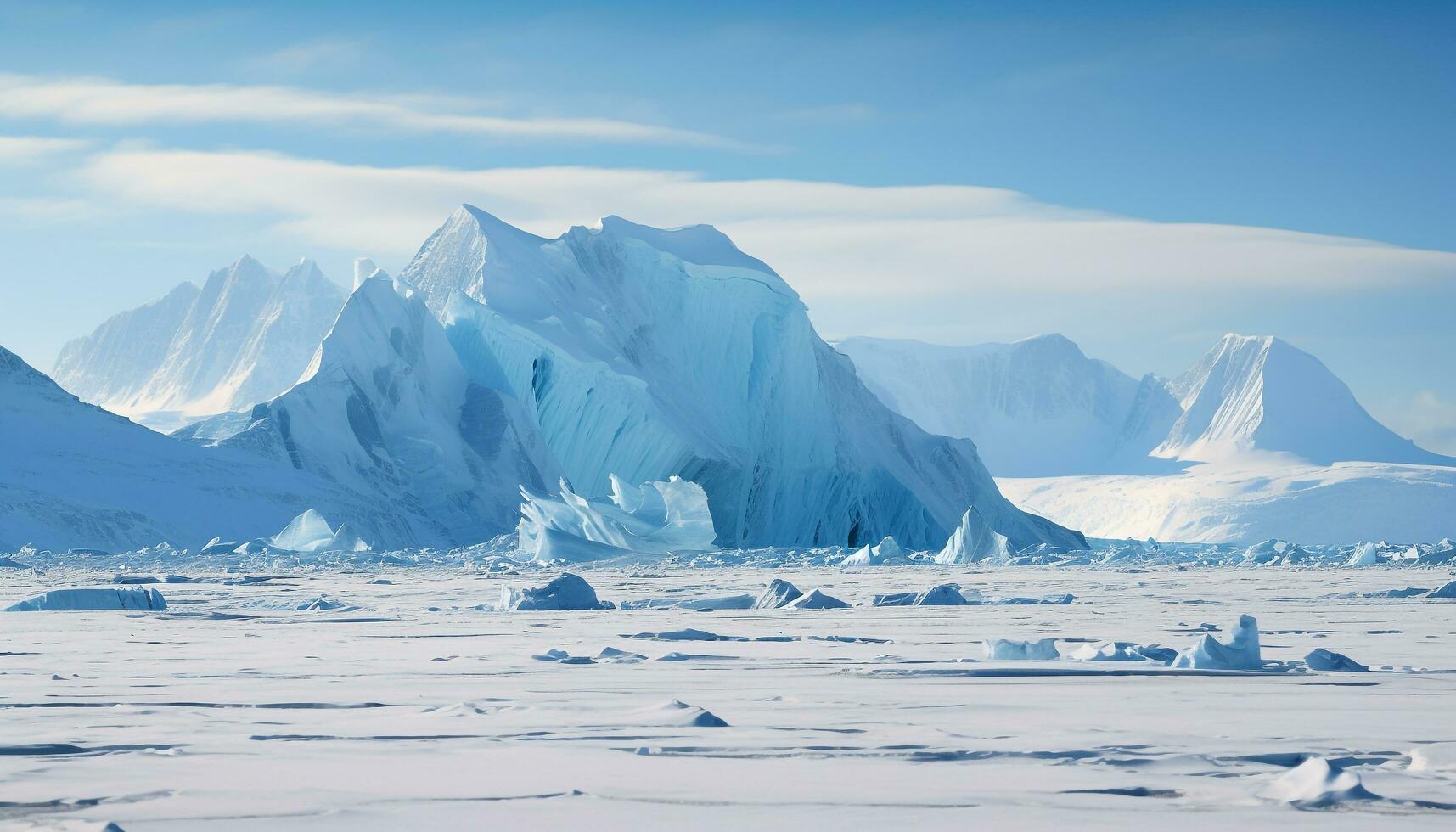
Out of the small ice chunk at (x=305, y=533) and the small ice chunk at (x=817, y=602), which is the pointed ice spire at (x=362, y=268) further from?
the small ice chunk at (x=817, y=602)

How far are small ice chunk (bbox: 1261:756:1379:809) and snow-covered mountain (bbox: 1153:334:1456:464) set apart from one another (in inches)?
4141

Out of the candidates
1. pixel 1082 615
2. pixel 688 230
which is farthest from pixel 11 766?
pixel 688 230

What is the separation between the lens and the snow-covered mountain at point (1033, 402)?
108625 millimetres

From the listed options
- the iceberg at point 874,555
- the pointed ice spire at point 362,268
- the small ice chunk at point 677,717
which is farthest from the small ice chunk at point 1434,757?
the pointed ice spire at point 362,268

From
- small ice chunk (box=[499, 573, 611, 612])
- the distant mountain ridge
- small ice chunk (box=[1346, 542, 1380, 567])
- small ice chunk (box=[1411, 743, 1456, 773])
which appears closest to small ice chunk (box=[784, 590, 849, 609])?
small ice chunk (box=[499, 573, 611, 612])

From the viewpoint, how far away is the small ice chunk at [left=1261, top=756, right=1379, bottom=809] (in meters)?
3.05

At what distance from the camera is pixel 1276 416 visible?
350 feet

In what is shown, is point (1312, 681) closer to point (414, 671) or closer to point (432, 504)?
point (414, 671)

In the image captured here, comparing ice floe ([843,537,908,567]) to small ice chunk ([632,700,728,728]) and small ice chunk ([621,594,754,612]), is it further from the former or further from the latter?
small ice chunk ([632,700,728,728])

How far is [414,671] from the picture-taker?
6227 mm

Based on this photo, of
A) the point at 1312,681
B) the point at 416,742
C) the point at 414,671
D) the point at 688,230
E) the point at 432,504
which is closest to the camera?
the point at 416,742

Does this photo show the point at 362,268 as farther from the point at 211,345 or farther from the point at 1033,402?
the point at 1033,402

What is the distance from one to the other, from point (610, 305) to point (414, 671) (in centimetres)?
3087

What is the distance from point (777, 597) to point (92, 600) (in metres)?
5.11
